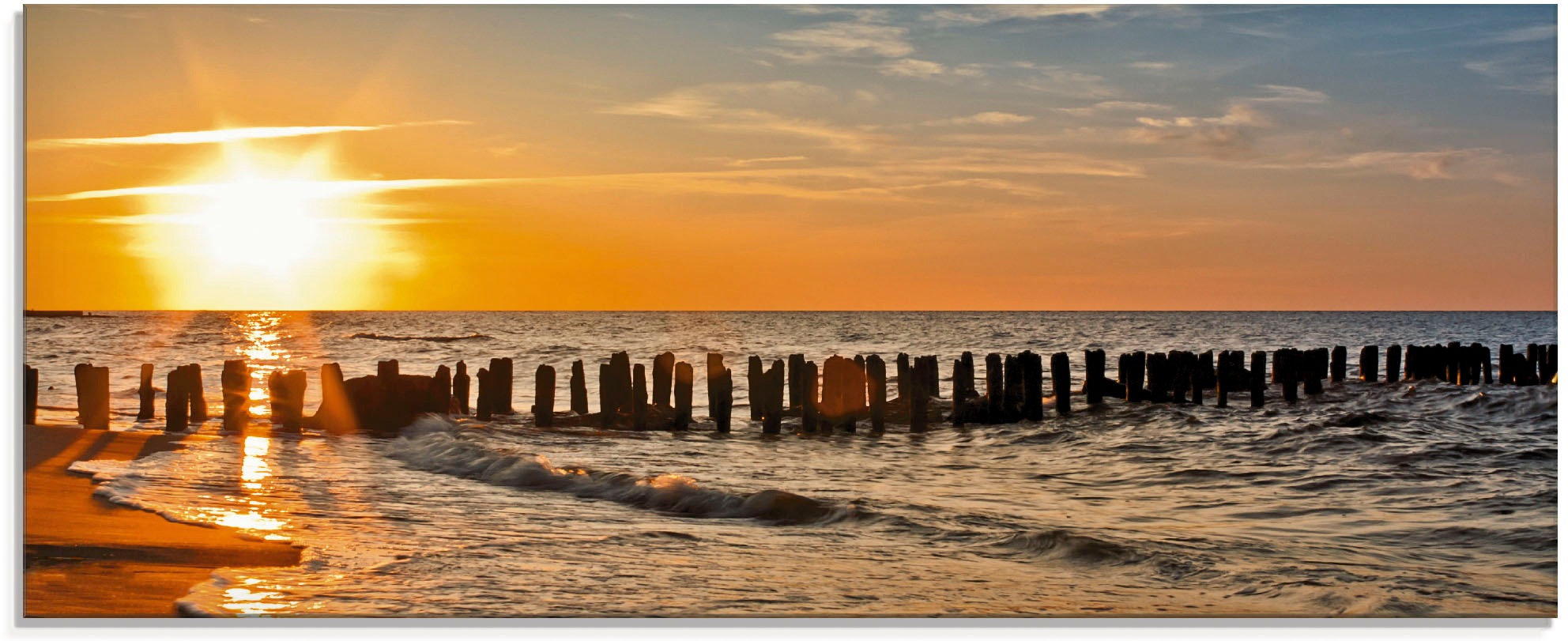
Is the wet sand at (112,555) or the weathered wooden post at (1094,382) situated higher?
the weathered wooden post at (1094,382)

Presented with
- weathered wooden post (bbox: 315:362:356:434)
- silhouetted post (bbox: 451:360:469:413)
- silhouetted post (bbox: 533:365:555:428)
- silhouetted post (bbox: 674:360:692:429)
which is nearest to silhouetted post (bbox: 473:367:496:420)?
silhouetted post (bbox: 533:365:555:428)

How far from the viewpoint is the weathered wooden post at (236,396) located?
13.6 m

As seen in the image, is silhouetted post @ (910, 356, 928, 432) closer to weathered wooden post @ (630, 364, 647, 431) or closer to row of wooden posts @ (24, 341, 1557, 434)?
row of wooden posts @ (24, 341, 1557, 434)

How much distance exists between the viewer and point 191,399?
1417 centimetres

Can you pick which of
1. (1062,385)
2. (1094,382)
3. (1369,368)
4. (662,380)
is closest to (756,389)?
(662,380)

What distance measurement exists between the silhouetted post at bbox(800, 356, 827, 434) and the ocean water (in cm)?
43

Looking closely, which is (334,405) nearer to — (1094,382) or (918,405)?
(918,405)

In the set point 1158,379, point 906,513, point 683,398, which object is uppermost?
point 1158,379

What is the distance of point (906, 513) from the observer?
8.56m

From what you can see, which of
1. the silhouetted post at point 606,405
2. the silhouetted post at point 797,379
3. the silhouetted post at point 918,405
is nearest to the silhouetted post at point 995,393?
the silhouetted post at point 918,405

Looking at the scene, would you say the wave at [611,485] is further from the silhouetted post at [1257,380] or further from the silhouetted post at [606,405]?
the silhouetted post at [1257,380]

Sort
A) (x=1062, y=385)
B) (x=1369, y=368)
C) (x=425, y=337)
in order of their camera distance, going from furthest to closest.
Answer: (x=425, y=337), (x=1369, y=368), (x=1062, y=385)

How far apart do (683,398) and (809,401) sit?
1524 millimetres

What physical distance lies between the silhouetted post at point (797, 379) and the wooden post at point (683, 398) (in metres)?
1.27
